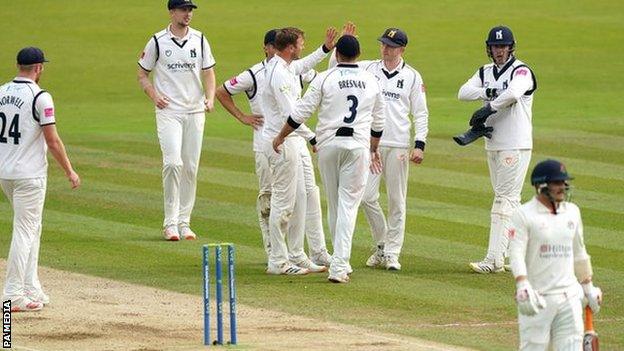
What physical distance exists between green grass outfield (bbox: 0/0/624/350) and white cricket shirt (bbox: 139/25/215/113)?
4.61 ft

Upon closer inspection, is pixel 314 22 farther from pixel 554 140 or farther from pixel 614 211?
pixel 614 211

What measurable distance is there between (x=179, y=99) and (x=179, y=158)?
630 mm

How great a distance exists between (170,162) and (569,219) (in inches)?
300

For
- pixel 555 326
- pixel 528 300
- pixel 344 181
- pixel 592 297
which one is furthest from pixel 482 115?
pixel 528 300

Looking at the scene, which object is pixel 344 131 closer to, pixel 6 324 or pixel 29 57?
pixel 29 57

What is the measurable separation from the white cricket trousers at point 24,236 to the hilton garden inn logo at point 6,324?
17cm

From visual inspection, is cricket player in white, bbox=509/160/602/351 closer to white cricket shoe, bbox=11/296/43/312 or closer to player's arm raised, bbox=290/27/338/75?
white cricket shoe, bbox=11/296/43/312

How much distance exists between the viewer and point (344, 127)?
1491 centimetres

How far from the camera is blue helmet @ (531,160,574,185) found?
10.4 m

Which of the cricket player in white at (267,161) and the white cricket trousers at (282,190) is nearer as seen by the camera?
the white cricket trousers at (282,190)

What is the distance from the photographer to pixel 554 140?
81.0 feet

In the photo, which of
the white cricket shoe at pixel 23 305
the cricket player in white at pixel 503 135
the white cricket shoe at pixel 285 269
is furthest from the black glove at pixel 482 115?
the white cricket shoe at pixel 23 305

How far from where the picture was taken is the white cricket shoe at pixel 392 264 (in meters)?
15.6

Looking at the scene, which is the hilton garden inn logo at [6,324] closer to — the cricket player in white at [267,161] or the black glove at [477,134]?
the cricket player in white at [267,161]
